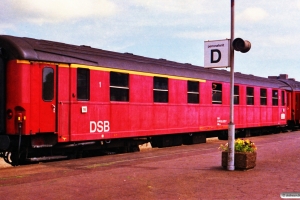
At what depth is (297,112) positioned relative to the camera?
31.0 metres

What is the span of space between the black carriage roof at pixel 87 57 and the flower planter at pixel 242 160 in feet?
17.5

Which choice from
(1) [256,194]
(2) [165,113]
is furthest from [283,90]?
(1) [256,194]

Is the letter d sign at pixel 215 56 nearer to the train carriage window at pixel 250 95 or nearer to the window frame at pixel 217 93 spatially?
the window frame at pixel 217 93

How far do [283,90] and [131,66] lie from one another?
16386 millimetres

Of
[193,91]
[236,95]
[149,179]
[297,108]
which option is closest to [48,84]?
[149,179]

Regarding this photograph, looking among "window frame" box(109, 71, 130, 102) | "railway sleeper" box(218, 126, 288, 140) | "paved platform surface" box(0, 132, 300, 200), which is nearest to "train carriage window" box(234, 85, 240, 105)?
"railway sleeper" box(218, 126, 288, 140)

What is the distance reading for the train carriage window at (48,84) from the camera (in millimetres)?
11771

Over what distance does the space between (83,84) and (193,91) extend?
22.4 ft

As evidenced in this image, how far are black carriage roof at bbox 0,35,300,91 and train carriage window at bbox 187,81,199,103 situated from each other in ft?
1.14

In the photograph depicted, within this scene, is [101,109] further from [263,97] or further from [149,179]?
[263,97]

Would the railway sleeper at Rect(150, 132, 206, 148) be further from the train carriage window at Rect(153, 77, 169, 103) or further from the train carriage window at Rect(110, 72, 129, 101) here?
the train carriage window at Rect(110, 72, 129, 101)

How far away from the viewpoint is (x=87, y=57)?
42.9 feet

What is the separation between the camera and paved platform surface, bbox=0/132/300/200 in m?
7.57

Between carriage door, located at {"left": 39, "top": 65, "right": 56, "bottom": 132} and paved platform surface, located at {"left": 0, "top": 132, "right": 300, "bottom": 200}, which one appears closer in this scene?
paved platform surface, located at {"left": 0, "top": 132, "right": 300, "bottom": 200}
